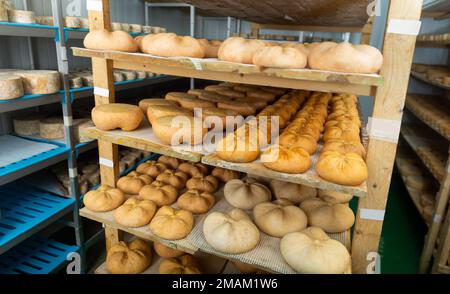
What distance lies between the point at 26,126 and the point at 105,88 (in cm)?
125

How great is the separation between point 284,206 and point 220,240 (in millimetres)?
407

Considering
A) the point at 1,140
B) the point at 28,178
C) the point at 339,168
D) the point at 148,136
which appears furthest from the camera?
the point at 28,178

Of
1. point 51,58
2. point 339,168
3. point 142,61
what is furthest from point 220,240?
point 51,58

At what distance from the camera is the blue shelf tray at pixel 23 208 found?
2.17m

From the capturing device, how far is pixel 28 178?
9.11 ft

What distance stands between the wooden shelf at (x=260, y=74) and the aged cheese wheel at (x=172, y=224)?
0.69 meters

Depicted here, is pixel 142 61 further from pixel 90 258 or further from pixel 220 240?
pixel 90 258

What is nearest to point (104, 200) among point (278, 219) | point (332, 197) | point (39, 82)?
point (278, 219)

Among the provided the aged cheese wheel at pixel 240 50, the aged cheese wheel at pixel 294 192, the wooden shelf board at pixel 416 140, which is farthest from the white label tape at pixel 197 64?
the wooden shelf board at pixel 416 140

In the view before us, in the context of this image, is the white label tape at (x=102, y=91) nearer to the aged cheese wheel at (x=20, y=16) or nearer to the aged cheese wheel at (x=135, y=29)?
the aged cheese wheel at (x=20, y=16)

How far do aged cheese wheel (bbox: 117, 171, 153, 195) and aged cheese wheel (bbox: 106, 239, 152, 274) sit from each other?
12.3 inches

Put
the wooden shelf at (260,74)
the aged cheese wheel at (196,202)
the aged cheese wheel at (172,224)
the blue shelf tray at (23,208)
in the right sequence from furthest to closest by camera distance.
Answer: the blue shelf tray at (23,208) < the aged cheese wheel at (196,202) < the aged cheese wheel at (172,224) < the wooden shelf at (260,74)

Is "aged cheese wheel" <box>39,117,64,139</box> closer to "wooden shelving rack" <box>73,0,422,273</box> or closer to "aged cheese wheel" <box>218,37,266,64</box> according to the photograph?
"wooden shelving rack" <box>73,0,422,273</box>

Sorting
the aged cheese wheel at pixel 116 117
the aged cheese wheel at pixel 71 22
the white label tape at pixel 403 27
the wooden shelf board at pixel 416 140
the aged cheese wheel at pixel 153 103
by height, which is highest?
the aged cheese wheel at pixel 71 22
